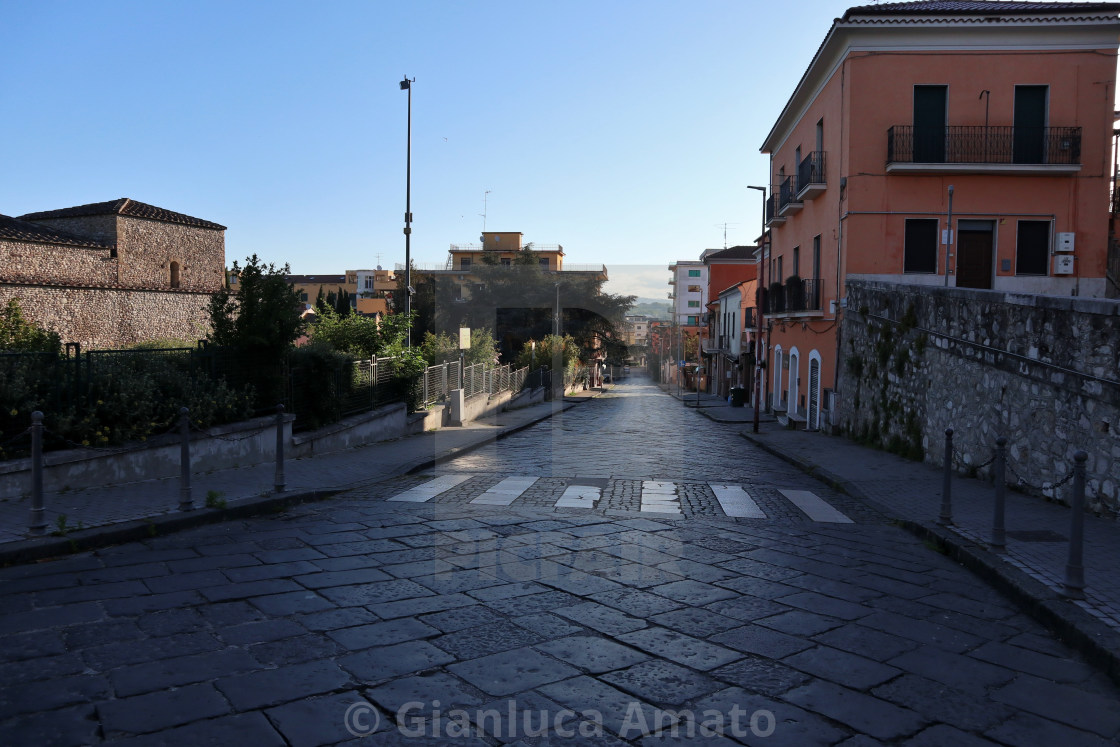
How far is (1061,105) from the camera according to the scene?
63.9 ft

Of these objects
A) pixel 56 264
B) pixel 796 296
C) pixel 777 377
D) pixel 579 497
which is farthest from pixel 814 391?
pixel 56 264

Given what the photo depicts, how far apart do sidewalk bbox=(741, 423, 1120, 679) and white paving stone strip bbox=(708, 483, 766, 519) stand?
156 cm

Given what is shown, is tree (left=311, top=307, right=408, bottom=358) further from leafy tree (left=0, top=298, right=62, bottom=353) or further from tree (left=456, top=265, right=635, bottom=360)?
tree (left=456, top=265, right=635, bottom=360)

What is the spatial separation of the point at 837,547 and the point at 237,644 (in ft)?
17.1

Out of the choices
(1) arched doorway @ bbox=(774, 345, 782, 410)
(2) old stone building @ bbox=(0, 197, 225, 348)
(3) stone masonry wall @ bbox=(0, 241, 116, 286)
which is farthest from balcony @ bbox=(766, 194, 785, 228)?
(3) stone masonry wall @ bbox=(0, 241, 116, 286)

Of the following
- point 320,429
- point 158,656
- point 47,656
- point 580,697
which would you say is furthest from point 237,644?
point 320,429

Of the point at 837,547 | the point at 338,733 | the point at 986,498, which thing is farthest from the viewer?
the point at 986,498

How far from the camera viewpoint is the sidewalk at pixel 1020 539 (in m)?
4.84

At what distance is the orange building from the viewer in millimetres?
19172

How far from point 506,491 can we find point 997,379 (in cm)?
697

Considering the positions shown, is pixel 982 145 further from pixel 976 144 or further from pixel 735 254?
pixel 735 254

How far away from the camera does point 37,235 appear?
31219 mm

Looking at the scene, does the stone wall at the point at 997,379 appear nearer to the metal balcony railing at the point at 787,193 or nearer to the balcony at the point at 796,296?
the balcony at the point at 796,296

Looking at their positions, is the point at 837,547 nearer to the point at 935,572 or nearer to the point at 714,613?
the point at 935,572
